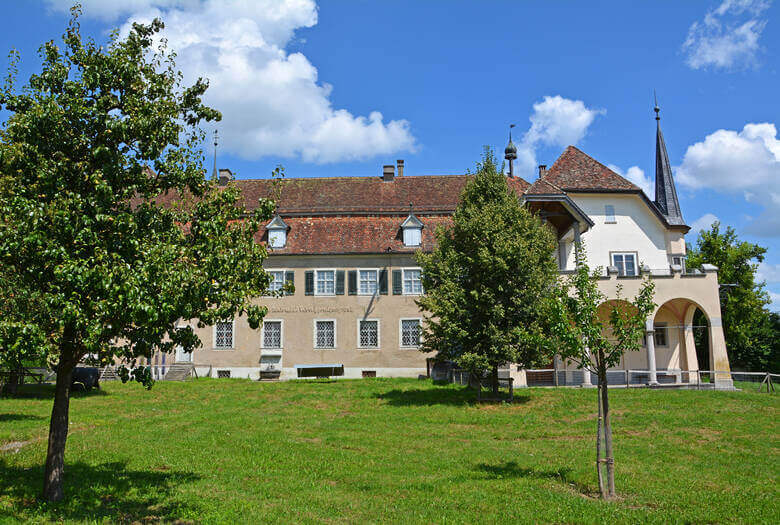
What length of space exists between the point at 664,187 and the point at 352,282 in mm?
17986

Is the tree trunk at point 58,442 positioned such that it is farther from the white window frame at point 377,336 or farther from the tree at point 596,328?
the white window frame at point 377,336

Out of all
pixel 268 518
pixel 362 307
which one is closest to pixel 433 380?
pixel 362 307

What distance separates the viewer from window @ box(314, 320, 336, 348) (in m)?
31.5

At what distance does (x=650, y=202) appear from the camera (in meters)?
30.0

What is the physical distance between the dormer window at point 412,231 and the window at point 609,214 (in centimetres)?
961

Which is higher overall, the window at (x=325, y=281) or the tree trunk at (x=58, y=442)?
the window at (x=325, y=281)

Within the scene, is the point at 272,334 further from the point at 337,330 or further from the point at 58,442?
the point at 58,442

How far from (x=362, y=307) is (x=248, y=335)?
6309 mm

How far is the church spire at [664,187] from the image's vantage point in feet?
103

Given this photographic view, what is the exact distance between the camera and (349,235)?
106ft

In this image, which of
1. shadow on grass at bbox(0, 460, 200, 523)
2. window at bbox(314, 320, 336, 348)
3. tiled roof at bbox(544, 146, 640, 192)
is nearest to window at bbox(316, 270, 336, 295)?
window at bbox(314, 320, 336, 348)

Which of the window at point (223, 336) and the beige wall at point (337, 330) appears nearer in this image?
the beige wall at point (337, 330)

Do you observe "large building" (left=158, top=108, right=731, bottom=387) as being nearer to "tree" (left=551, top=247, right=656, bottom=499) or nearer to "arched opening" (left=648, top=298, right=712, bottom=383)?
"arched opening" (left=648, top=298, right=712, bottom=383)

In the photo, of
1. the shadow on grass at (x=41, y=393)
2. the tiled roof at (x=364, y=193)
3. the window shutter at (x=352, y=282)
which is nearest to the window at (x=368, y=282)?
the window shutter at (x=352, y=282)
